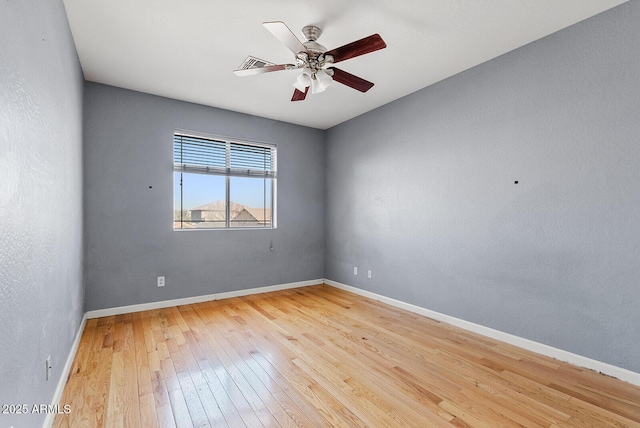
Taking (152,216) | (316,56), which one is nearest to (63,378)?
(152,216)

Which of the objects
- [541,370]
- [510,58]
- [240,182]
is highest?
[510,58]

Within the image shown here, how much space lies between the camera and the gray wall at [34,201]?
109 centimetres

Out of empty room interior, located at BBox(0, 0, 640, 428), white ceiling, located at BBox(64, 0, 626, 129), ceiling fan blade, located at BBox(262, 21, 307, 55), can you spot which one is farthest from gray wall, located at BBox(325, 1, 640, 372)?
ceiling fan blade, located at BBox(262, 21, 307, 55)

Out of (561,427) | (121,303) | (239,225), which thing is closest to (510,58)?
(561,427)

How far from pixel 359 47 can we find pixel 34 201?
2.10 meters

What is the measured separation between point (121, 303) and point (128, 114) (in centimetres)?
227

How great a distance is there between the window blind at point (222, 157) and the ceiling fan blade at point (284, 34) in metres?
2.41

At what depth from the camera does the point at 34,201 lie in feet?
4.69

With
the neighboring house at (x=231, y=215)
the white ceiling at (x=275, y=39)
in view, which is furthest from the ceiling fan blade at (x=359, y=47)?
the neighboring house at (x=231, y=215)

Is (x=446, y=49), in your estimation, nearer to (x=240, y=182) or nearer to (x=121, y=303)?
Result: (x=240, y=182)

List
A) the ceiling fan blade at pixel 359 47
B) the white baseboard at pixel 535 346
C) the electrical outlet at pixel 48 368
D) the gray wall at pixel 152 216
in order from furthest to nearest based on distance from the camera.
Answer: the gray wall at pixel 152 216, the white baseboard at pixel 535 346, the ceiling fan blade at pixel 359 47, the electrical outlet at pixel 48 368

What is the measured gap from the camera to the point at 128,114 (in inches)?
139

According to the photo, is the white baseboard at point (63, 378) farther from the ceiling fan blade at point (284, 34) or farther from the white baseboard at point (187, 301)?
the ceiling fan blade at point (284, 34)

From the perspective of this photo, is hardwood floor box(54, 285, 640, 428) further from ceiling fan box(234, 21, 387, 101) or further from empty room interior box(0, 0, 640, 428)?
ceiling fan box(234, 21, 387, 101)
